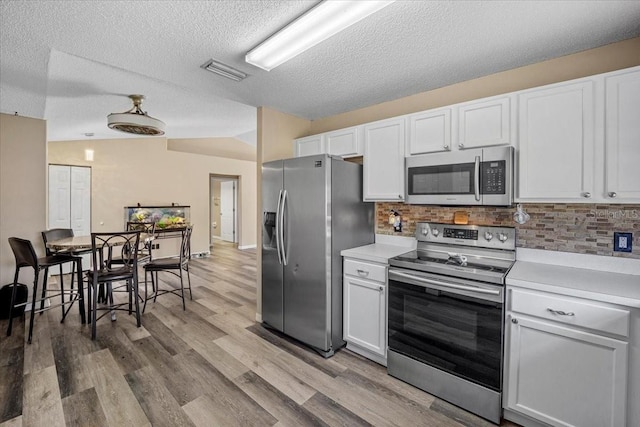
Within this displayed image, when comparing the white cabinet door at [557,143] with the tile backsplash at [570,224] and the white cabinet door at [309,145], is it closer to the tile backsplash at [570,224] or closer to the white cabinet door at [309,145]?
the tile backsplash at [570,224]

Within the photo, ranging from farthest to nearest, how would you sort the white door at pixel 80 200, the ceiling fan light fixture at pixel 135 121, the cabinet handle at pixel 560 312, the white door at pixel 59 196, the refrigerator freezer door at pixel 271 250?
the white door at pixel 80 200, the white door at pixel 59 196, the ceiling fan light fixture at pixel 135 121, the refrigerator freezer door at pixel 271 250, the cabinet handle at pixel 560 312

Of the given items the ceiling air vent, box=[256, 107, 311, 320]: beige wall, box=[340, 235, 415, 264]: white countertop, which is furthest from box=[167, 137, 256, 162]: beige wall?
box=[340, 235, 415, 264]: white countertop

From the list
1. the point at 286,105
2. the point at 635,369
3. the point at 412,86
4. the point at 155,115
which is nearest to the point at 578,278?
the point at 635,369

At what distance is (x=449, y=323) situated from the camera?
2.01 metres

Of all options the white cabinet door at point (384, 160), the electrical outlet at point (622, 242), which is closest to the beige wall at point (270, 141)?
the white cabinet door at point (384, 160)

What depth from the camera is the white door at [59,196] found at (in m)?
5.32

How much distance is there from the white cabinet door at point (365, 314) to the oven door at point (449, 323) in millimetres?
130

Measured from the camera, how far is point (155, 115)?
13.5 feet

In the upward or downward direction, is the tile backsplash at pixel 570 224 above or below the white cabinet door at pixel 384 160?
below

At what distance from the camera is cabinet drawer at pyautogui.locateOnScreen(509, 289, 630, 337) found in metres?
1.50

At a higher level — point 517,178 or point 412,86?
point 412,86

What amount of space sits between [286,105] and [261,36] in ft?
4.42

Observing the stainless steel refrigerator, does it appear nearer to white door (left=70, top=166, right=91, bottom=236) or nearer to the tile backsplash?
the tile backsplash

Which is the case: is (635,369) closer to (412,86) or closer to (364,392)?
(364,392)
